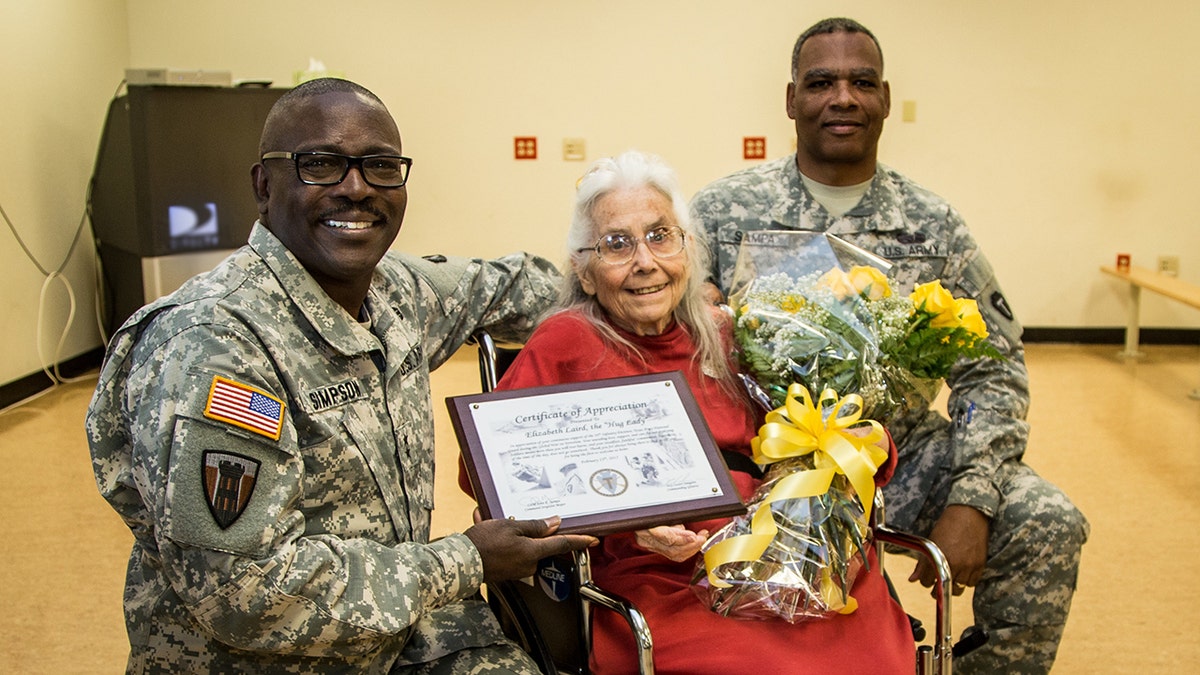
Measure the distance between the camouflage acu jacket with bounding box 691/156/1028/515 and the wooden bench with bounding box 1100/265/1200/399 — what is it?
3.75m

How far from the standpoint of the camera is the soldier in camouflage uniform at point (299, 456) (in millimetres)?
1466

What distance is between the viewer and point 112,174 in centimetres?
619

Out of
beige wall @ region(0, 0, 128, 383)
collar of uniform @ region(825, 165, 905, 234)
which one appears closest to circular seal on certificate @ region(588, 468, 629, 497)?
collar of uniform @ region(825, 165, 905, 234)

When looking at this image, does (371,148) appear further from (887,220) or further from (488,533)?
(887,220)

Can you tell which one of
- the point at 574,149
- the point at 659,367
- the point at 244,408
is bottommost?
the point at 659,367

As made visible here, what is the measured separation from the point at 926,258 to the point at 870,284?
2.34ft

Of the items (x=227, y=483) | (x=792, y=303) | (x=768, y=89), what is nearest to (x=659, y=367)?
(x=792, y=303)

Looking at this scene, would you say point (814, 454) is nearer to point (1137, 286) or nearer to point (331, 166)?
point (331, 166)

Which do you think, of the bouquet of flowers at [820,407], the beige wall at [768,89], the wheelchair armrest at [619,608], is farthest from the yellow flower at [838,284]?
the beige wall at [768,89]

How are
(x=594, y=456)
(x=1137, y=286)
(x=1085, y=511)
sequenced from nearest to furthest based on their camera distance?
(x=594, y=456) → (x=1085, y=511) → (x=1137, y=286)

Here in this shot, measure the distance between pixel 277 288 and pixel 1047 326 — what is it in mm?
6227

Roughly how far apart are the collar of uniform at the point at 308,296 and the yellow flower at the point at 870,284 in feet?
2.76

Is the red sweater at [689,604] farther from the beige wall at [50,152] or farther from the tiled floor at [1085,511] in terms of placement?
the beige wall at [50,152]

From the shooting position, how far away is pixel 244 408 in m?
1.49
